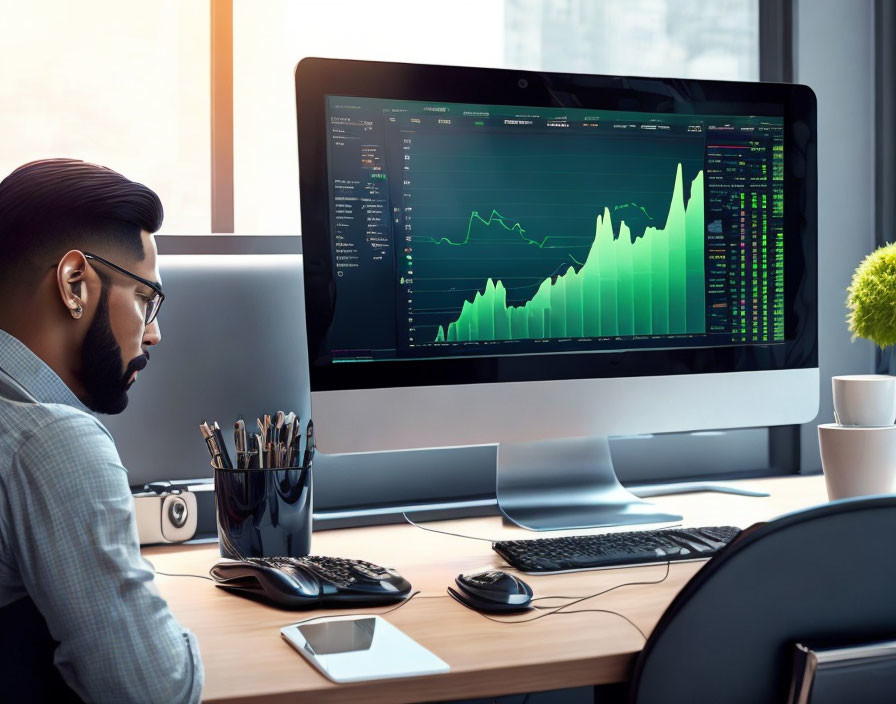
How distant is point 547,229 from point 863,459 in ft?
1.77

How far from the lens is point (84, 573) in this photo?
0.70m

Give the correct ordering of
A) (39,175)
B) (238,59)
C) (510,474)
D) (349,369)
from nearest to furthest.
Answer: (39,175) → (349,369) → (510,474) → (238,59)

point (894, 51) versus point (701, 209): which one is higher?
point (894, 51)

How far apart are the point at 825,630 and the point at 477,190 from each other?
755 mm

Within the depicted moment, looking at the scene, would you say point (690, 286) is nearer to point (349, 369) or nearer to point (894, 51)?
point (349, 369)

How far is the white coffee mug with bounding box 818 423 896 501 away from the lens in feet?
4.37

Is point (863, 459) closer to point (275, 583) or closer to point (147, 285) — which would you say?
point (275, 583)

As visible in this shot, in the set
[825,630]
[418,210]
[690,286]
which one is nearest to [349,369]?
[418,210]

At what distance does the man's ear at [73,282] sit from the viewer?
2.76 feet

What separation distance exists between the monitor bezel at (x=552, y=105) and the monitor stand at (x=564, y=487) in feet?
0.42

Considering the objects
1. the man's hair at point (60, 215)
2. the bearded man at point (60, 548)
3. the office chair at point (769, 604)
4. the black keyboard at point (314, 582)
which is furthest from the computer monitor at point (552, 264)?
the office chair at point (769, 604)

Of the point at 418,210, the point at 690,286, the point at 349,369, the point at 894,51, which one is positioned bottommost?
the point at 349,369

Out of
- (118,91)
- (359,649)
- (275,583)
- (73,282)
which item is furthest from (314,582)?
(118,91)

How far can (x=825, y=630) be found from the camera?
760 mm
